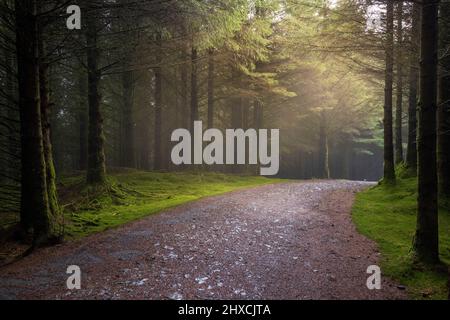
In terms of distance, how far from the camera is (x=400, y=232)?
8.01 m

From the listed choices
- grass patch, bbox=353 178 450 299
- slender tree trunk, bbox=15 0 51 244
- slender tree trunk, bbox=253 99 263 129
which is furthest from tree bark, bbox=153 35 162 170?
grass patch, bbox=353 178 450 299

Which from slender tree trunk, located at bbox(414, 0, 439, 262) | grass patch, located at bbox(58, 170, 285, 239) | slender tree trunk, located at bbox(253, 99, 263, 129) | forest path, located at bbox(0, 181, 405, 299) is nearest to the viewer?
forest path, located at bbox(0, 181, 405, 299)

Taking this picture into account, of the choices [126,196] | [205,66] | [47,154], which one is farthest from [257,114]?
[47,154]

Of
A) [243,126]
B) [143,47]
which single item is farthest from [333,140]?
[143,47]

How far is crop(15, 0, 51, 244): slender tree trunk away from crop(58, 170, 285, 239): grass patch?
0.89 metres

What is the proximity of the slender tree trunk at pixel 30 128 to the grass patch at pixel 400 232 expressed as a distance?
681 centimetres

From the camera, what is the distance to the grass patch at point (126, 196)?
894 cm

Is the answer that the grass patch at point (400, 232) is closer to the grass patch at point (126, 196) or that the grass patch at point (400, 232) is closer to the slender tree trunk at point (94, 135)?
the grass patch at point (126, 196)

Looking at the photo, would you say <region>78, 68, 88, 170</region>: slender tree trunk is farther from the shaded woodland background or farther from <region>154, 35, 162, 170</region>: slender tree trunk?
<region>154, 35, 162, 170</region>: slender tree trunk

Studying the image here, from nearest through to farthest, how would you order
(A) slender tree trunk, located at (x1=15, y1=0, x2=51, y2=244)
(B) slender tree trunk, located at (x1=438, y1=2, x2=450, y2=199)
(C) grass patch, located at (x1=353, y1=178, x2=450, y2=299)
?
(C) grass patch, located at (x1=353, y1=178, x2=450, y2=299), (A) slender tree trunk, located at (x1=15, y1=0, x2=51, y2=244), (B) slender tree trunk, located at (x1=438, y1=2, x2=450, y2=199)

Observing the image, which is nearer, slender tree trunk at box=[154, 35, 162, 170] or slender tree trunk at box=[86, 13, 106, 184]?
slender tree trunk at box=[86, 13, 106, 184]

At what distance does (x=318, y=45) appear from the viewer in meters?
11.5

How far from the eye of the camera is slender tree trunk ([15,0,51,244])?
6.72 m

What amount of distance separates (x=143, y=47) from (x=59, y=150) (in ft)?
63.6
